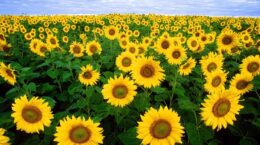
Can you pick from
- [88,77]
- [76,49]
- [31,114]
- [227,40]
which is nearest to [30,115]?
[31,114]

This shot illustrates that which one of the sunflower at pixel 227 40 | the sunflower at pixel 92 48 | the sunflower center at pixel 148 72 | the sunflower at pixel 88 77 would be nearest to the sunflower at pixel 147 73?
the sunflower center at pixel 148 72

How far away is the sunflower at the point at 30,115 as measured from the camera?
342 cm

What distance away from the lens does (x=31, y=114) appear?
346cm

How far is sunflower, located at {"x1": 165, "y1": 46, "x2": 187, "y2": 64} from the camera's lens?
5883 mm

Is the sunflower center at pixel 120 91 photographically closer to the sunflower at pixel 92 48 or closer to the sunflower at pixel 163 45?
the sunflower at pixel 163 45

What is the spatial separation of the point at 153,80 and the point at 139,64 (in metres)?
0.28

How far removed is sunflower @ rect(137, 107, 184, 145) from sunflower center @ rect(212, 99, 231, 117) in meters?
0.45

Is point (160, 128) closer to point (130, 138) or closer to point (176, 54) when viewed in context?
point (130, 138)

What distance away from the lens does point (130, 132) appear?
11.1ft

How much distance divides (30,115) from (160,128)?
4.64 feet

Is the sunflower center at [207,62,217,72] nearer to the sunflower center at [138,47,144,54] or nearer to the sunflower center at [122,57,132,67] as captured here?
the sunflower center at [122,57,132,67]

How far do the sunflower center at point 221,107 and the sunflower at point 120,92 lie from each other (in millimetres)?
1052

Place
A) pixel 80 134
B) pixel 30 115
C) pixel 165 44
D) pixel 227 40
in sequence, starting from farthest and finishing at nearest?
pixel 165 44, pixel 227 40, pixel 30 115, pixel 80 134

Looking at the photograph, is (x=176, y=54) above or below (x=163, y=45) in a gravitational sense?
below
